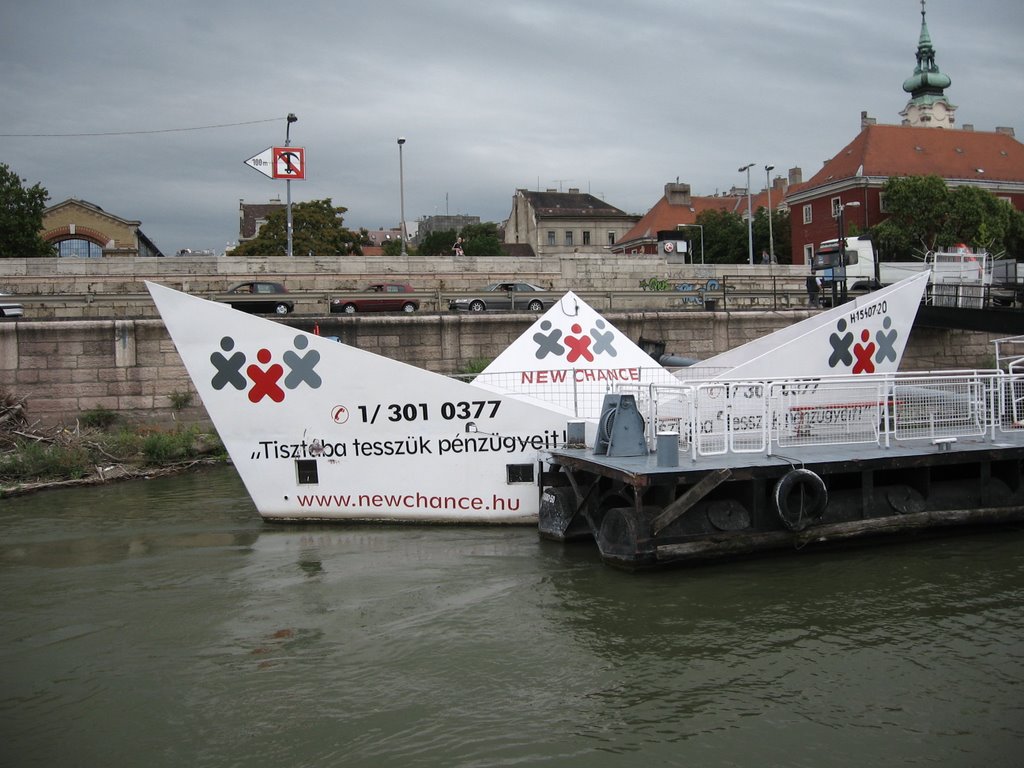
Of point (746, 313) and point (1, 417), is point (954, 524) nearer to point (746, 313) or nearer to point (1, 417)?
point (746, 313)

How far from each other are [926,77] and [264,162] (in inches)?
2629

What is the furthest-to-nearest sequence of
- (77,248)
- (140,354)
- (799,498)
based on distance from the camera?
(77,248) → (140,354) → (799,498)

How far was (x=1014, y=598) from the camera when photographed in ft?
32.0

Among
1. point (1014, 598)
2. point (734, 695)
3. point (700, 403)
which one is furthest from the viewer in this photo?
point (700, 403)

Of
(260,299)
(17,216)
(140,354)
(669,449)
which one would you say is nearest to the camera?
(669,449)

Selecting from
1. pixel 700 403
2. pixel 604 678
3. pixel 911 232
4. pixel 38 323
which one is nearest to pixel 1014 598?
pixel 700 403

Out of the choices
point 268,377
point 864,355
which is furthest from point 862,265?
point 268,377

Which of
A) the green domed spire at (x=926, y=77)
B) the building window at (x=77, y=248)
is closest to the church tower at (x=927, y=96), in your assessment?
the green domed spire at (x=926, y=77)

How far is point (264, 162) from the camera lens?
1358 inches

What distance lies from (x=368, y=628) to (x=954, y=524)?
25.8 ft

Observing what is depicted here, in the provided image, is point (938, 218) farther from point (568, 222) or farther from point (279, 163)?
point (568, 222)

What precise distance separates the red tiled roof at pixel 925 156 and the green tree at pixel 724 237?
334 inches

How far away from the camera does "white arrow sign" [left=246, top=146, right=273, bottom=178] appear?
34259 mm

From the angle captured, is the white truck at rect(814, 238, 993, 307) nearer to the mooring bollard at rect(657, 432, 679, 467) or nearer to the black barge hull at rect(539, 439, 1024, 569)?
the black barge hull at rect(539, 439, 1024, 569)
